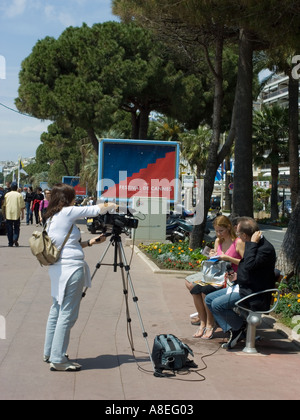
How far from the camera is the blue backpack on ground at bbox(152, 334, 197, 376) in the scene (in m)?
5.78

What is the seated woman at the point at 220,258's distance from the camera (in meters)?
7.12

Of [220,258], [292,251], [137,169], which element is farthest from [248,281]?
[137,169]

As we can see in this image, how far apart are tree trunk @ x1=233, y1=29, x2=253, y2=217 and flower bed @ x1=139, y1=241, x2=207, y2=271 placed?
1379 mm

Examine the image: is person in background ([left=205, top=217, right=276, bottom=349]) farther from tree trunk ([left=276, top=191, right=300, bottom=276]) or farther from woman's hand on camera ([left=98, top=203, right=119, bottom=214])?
tree trunk ([left=276, top=191, right=300, bottom=276])

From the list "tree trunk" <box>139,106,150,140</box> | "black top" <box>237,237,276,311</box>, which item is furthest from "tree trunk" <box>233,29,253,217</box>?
"tree trunk" <box>139,106,150,140</box>

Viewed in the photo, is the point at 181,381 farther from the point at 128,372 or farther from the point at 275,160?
the point at 275,160

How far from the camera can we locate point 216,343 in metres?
7.09

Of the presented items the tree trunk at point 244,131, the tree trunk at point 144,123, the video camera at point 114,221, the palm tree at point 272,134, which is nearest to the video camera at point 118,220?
the video camera at point 114,221

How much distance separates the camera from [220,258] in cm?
703

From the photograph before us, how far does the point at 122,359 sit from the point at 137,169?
15358 mm

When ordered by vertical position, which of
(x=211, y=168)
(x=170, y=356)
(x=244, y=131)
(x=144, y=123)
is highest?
(x=144, y=123)

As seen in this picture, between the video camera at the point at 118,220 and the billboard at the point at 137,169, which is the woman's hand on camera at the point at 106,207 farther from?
the billboard at the point at 137,169

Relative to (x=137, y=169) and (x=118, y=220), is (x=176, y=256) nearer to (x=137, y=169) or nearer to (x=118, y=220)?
(x=118, y=220)
